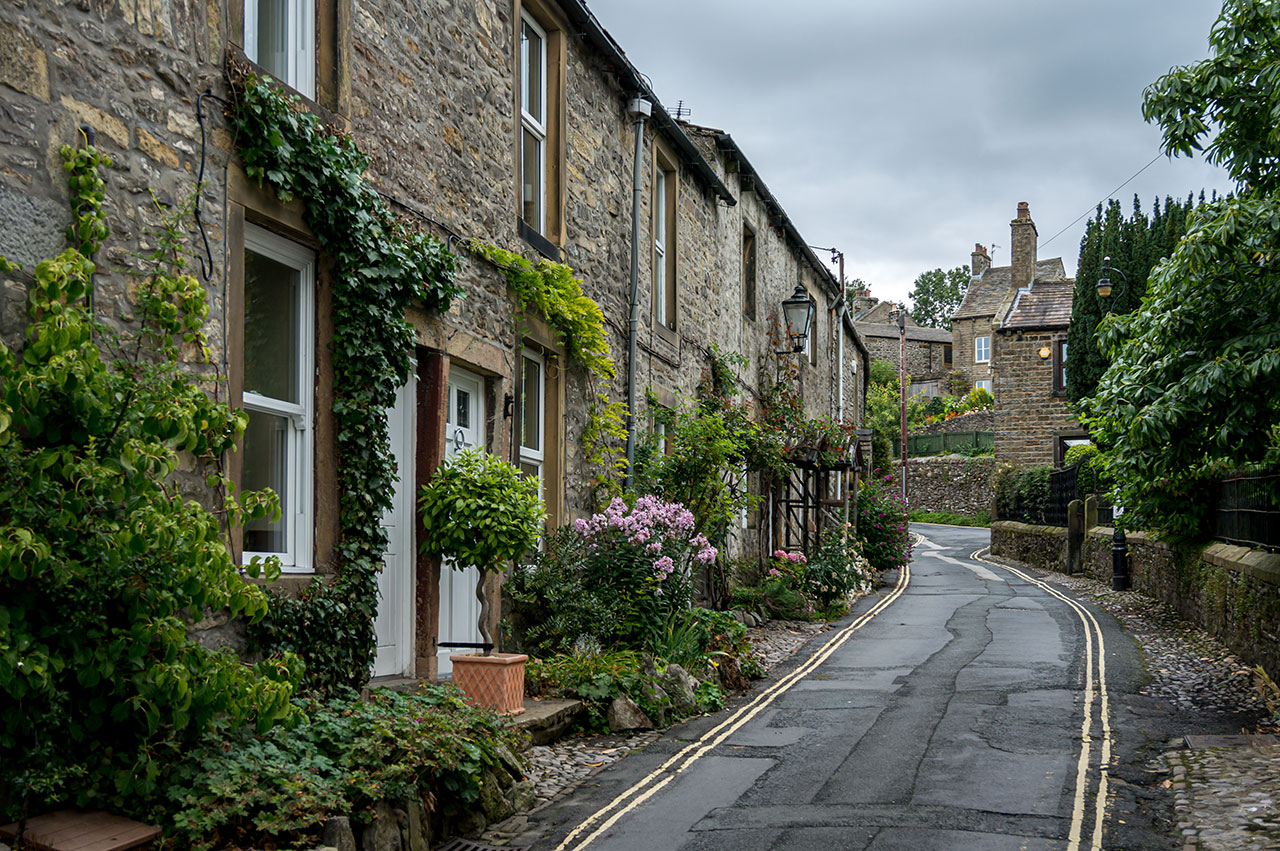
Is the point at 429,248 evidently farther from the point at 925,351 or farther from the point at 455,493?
the point at 925,351

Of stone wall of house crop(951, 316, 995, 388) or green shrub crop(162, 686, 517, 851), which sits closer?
green shrub crop(162, 686, 517, 851)

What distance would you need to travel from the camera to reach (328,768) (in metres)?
5.40

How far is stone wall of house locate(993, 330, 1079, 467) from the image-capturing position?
33125 millimetres

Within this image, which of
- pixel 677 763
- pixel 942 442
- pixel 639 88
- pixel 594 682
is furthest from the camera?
pixel 942 442

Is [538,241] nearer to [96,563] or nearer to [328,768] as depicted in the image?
[328,768]

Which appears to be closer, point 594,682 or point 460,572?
point 594,682

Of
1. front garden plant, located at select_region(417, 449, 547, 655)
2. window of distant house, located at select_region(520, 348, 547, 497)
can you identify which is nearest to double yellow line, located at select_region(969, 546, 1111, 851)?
front garden plant, located at select_region(417, 449, 547, 655)

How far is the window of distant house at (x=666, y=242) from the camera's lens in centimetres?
1391

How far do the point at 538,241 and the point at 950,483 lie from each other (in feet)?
120

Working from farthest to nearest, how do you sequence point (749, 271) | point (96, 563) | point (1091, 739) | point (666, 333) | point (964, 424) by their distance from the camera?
point (964, 424) → point (749, 271) → point (666, 333) → point (1091, 739) → point (96, 563)

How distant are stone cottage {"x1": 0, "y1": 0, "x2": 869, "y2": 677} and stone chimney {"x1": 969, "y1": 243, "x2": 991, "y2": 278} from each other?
43403 mm

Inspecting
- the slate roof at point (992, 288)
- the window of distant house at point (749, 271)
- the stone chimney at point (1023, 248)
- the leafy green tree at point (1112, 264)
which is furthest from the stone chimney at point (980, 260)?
the window of distant house at point (749, 271)

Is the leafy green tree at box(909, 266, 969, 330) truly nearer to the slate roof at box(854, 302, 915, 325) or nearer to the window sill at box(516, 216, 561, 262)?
the slate roof at box(854, 302, 915, 325)

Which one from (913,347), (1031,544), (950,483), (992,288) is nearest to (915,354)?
(913,347)
